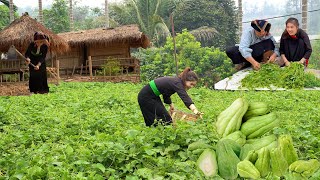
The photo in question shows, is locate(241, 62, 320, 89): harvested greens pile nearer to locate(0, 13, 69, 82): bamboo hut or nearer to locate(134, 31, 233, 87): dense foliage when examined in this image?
locate(0, 13, 69, 82): bamboo hut

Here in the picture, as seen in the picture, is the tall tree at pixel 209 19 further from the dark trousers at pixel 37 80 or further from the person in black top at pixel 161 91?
the person in black top at pixel 161 91

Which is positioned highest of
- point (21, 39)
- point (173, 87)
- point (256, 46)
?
point (21, 39)

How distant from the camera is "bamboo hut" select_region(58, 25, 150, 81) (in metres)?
21.6

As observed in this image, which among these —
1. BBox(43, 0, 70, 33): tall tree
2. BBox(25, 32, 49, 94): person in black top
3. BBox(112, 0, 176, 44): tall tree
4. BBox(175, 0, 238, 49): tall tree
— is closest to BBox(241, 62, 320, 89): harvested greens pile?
BBox(25, 32, 49, 94): person in black top

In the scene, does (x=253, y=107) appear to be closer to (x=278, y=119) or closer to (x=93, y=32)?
(x=278, y=119)

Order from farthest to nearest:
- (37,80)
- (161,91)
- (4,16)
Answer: (4,16)
(37,80)
(161,91)

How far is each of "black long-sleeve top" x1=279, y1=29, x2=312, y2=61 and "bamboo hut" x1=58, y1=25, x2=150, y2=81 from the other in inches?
514

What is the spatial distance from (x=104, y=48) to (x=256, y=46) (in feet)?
53.6

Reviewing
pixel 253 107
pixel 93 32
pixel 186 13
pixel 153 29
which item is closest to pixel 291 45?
pixel 253 107

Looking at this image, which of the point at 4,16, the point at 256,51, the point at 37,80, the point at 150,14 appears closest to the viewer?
the point at 256,51

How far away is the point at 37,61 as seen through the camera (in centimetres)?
1211

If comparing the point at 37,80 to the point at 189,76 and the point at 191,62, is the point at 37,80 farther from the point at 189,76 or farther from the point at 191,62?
the point at 191,62

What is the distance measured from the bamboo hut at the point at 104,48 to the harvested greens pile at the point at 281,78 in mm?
13095

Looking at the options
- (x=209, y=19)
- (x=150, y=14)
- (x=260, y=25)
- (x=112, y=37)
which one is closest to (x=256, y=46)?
(x=260, y=25)
